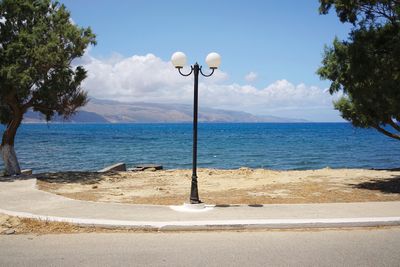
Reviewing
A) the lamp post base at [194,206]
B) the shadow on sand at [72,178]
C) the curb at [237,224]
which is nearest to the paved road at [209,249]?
the curb at [237,224]

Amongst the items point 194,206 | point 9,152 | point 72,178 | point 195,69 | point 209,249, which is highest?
point 195,69

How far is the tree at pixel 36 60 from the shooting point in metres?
15.4

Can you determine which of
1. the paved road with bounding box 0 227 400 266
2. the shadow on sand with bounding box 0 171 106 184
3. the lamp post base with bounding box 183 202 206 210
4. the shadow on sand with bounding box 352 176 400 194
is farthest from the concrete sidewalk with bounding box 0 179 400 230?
the shadow on sand with bounding box 0 171 106 184

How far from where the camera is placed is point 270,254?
6.32 m

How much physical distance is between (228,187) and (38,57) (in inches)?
340

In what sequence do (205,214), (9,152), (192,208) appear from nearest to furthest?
(205,214)
(192,208)
(9,152)

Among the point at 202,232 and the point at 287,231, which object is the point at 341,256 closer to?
the point at 287,231

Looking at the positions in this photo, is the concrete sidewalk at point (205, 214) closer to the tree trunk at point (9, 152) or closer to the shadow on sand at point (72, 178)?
the shadow on sand at point (72, 178)

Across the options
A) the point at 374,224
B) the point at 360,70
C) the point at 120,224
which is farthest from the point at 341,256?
the point at 360,70

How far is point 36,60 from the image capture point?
15.4 metres

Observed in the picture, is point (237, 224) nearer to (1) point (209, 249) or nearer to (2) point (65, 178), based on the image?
(1) point (209, 249)

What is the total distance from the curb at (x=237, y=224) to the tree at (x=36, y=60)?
896 cm

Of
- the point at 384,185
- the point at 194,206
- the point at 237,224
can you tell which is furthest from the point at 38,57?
the point at 384,185

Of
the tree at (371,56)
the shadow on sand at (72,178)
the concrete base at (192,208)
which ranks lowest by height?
the shadow on sand at (72,178)
